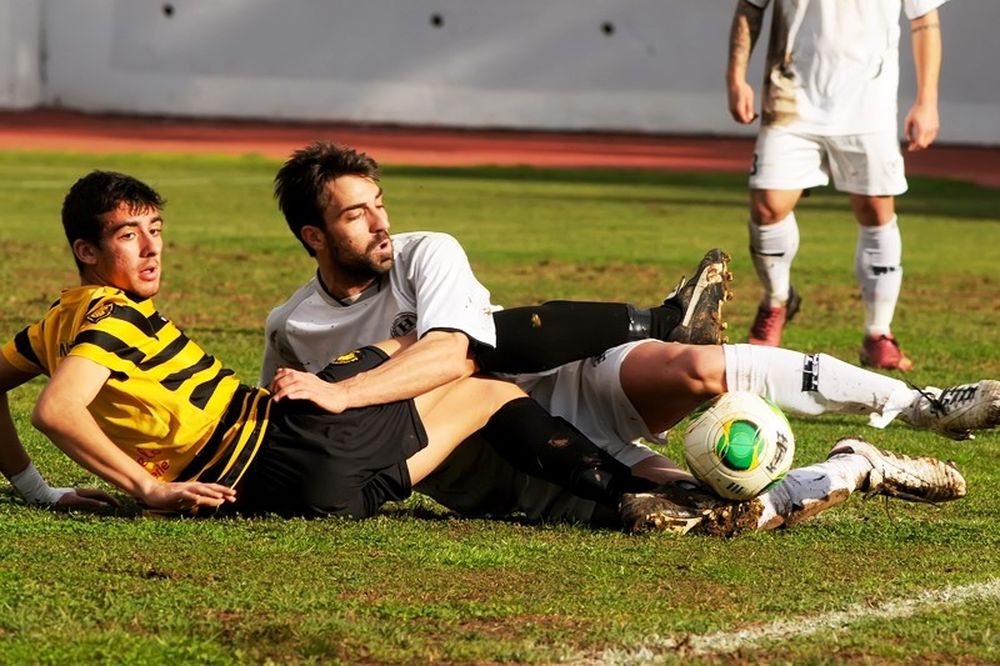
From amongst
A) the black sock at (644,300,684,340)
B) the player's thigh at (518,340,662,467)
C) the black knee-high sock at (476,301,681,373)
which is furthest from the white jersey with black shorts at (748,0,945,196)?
the player's thigh at (518,340,662,467)

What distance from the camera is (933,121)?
8789 mm

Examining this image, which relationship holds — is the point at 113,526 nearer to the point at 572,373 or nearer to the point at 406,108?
the point at 572,373

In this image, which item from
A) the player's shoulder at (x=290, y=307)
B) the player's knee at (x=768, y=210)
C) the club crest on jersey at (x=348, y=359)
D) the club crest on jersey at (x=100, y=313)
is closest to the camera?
the club crest on jersey at (x=100, y=313)

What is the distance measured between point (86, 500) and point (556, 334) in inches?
55.1

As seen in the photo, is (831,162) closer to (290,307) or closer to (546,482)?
(290,307)

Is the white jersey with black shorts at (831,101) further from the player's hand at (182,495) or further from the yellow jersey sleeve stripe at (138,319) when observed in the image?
the player's hand at (182,495)

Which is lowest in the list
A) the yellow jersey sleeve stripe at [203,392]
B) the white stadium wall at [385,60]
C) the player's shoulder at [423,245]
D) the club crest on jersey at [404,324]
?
the white stadium wall at [385,60]

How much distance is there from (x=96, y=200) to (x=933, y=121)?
4932 mm

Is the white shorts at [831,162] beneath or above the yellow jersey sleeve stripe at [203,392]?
above

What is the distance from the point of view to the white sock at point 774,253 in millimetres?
9023

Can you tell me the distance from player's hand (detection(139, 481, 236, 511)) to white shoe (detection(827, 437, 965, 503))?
1.76 m

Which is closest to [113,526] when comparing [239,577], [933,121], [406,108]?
[239,577]

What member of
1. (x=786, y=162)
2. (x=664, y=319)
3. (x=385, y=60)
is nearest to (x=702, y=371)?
(x=664, y=319)

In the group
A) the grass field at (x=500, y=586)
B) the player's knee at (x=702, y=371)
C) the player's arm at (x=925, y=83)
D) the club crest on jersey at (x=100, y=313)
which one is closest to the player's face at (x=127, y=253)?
the club crest on jersey at (x=100, y=313)
